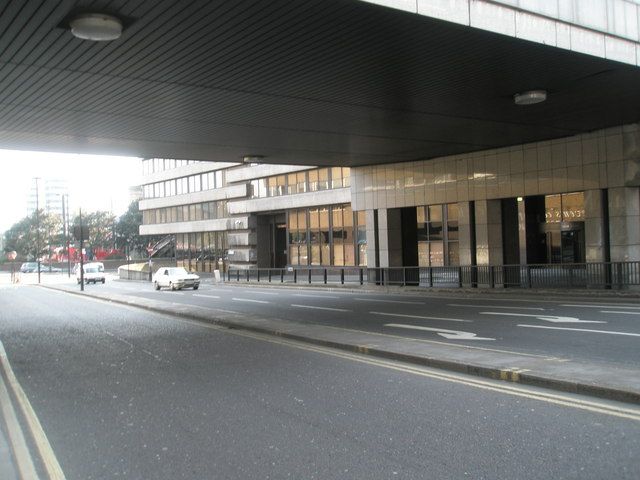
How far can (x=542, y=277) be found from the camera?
21.8 metres

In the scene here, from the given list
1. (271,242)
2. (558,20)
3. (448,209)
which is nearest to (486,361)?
(558,20)

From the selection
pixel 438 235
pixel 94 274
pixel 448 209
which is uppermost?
pixel 448 209

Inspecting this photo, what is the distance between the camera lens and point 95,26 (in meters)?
9.26

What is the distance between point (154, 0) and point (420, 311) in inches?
459

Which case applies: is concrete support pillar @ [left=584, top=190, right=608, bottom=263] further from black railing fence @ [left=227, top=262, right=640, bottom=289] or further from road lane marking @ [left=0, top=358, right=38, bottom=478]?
road lane marking @ [left=0, top=358, right=38, bottom=478]

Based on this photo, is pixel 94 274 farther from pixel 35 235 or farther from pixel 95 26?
pixel 35 235

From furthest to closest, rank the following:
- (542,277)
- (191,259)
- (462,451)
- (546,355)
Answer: (191,259) → (542,277) → (546,355) → (462,451)

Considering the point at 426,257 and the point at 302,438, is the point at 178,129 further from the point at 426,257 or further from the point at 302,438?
the point at 426,257

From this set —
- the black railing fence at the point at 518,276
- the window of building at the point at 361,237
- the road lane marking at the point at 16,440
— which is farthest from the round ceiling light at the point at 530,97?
the window of building at the point at 361,237

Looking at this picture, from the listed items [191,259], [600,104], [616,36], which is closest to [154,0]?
[616,36]

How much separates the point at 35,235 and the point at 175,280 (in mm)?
74505

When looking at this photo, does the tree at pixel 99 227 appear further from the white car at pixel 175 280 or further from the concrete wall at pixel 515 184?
the concrete wall at pixel 515 184

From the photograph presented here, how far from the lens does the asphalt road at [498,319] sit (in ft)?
34.3

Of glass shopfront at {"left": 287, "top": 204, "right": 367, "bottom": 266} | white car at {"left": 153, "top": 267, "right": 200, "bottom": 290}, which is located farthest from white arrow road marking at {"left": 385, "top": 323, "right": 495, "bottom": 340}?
glass shopfront at {"left": 287, "top": 204, "right": 367, "bottom": 266}
